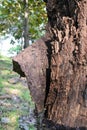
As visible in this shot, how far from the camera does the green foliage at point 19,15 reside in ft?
40.1

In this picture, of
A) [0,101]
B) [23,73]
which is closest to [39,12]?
[0,101]

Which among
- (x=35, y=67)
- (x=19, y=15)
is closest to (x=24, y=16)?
(x=19, y=15)

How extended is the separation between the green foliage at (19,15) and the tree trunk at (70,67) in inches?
380

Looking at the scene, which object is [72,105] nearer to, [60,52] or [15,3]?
[60,52]

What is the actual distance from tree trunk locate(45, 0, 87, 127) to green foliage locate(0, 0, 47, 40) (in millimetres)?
9643

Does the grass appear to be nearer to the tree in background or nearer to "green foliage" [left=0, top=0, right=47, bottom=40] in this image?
the tree in background

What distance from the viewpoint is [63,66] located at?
1570mm

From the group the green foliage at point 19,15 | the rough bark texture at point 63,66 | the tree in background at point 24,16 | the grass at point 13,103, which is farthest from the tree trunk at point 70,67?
the green foliage at point 19,15

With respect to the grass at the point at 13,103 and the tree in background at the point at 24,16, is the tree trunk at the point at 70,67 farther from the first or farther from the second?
the tree in background at the point at 24,16

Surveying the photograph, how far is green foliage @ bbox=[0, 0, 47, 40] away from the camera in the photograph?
12211 millimetres

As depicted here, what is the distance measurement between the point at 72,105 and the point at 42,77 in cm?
24

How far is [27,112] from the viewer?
511 cm

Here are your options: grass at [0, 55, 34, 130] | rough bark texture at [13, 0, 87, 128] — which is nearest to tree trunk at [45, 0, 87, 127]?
rough bark texture at [13, 0, 87, 128]

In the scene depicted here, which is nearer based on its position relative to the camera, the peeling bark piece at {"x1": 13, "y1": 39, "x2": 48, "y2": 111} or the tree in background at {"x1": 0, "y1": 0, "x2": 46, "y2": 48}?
the peeling bark piece at {"x1": 13, "y1": 39, "x2": 48, "y2": 111}
